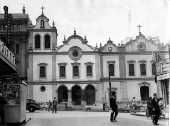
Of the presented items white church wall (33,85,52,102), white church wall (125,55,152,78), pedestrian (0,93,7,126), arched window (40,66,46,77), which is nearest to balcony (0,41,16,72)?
pedestrian (0,93,7,126)

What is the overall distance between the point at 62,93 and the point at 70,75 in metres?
2.55

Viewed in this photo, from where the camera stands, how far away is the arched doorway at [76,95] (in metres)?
39.1

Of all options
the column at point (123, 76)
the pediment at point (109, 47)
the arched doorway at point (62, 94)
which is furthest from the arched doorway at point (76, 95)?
the pediment at point (109, 47)

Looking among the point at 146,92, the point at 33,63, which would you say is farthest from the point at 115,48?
the point at 33,63

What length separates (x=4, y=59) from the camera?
48.8 feet

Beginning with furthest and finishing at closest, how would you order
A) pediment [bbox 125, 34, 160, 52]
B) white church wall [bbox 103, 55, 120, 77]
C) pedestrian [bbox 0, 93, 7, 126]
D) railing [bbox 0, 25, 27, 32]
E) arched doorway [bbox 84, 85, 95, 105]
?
railing [bbox 0, 25, 27, 32], pediment [bbox 125, 34, 160, 52], white church wall [bbox 103, 55, 120, 77], arched doorway [bbox 84, 85, 95, 105], pedestrian [bbox 0, 93, 7, 126]

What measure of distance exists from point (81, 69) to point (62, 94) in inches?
160

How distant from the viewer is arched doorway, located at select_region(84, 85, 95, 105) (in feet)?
129

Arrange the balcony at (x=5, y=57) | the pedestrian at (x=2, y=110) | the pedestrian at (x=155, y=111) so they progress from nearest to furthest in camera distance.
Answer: the pedestrian at (x=2, y=110) → the pedestrian at (x=155, y=111) → the balcony at (x=5, y=57)

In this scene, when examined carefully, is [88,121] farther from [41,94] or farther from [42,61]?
[42,61]

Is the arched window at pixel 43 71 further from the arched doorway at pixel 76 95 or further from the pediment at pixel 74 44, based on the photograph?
the arched doorway at pixel 76 95

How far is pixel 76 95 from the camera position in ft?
129

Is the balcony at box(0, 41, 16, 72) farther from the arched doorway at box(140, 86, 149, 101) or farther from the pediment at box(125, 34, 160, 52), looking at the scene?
the pediment at box(125, 34, 160, 52)

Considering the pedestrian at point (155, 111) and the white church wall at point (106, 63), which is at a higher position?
the white church wall at point (106, 63)
